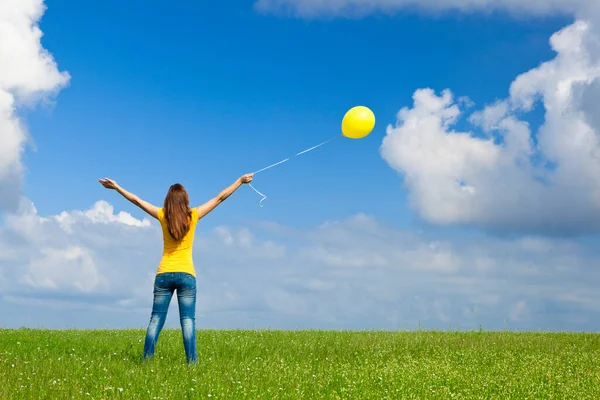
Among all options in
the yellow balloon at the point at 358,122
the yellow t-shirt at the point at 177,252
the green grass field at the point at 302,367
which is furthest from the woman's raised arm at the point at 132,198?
the yellow balloon at the point at 358,122

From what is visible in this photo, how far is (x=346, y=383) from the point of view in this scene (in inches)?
452

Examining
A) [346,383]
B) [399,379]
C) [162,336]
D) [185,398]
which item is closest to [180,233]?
[185,398]

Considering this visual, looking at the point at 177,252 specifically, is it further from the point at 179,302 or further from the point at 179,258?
the point at 179,302

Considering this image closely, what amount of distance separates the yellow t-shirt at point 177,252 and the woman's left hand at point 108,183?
4.47ft

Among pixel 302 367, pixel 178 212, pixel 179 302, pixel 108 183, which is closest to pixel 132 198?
pixel 108 183

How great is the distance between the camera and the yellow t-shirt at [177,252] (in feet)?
39.2

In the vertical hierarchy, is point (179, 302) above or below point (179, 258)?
below

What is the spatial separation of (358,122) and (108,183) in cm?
546

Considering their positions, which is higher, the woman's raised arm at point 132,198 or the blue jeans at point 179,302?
the woman's raised arm at point 132,198

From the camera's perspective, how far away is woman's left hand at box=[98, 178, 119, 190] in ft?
42.0

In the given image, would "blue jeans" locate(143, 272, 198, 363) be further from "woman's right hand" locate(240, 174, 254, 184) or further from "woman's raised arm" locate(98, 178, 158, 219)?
"woman's right hand" locate(240, 174, 254, 184)

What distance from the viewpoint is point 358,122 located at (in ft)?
46.1

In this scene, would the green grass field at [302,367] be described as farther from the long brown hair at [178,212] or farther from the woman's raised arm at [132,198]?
the woman's raised arm at [132,198]

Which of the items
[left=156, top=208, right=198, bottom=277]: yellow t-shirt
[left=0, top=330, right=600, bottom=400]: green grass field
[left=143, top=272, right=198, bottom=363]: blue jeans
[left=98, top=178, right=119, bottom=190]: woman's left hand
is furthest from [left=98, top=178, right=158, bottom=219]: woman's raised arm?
[left=0, top=330, right=600, bottom=400]: green grass field
